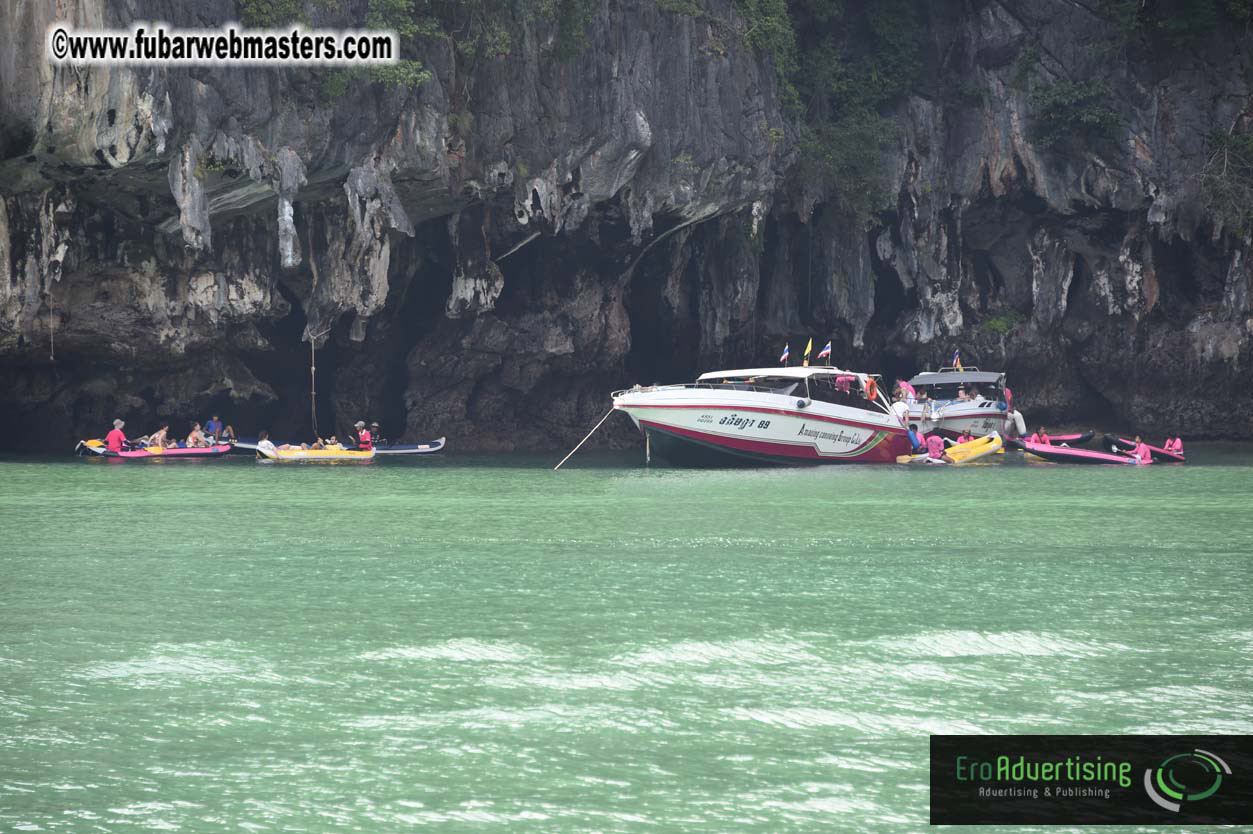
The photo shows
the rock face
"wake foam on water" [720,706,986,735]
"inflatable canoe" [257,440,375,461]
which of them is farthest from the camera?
"inflatable canoe" [257,440,375,461]

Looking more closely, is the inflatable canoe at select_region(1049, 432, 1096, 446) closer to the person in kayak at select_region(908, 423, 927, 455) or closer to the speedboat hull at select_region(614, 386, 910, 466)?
the person in kayak at select_region(908, 423, 927, 455)

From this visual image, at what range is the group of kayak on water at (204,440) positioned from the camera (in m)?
31.7

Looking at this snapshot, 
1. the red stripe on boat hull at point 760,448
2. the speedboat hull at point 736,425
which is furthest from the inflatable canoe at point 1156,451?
the speedboat hull at point 736,425

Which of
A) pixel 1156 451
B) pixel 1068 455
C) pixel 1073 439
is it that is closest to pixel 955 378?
pixel 1073 439

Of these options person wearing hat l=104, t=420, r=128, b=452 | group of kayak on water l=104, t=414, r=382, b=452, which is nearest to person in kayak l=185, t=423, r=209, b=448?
group of kayak on water l=104, t=414, r=382, b=452

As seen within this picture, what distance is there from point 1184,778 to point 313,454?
2686 cm

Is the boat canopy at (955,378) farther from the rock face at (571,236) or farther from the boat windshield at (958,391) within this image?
the rock face at (571,236)

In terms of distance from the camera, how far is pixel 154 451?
32.0 metres

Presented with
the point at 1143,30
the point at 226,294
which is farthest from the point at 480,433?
the point at 1143,30

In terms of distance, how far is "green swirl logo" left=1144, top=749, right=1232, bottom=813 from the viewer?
632 centimetres

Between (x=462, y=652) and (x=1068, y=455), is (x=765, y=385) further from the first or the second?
(x=462, y=652)

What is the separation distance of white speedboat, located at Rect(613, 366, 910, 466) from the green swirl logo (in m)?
21.5

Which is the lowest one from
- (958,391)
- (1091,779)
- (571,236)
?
(1091,779)

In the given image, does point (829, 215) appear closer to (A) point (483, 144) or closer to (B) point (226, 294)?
(A) point (483, 144)
